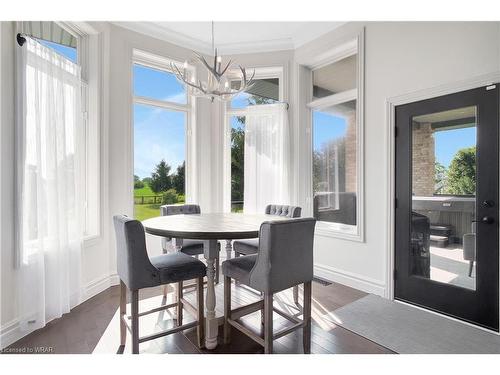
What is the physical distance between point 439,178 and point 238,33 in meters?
3.03

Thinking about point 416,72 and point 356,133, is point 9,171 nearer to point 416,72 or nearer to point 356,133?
point 356,133

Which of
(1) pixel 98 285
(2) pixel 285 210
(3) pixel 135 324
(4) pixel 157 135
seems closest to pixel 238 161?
(4) pixel 157 135

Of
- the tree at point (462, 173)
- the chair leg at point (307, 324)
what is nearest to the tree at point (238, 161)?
the chair leg at point (307, 324)

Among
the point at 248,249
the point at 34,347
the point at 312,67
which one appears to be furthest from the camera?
the point at 312,67

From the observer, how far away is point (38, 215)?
7.74 feet

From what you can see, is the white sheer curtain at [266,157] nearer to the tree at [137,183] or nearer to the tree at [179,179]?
the tree at [179,179]

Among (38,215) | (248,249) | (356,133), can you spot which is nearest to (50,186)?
(38,215)

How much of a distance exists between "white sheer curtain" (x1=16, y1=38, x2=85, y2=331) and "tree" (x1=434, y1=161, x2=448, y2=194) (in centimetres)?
345

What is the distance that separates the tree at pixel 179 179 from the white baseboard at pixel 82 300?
141 centimetres

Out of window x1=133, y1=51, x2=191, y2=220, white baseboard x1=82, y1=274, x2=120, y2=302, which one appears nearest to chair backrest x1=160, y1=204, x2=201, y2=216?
window x1=133, y1=51, x2=191, y2=220

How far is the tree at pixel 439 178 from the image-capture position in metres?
2.66

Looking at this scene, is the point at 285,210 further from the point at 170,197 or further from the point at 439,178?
the point at 170,197

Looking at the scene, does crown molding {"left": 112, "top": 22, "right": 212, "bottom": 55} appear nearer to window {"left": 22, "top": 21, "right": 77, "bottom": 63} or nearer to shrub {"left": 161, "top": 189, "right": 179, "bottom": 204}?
window {"left": 22, "top": 21, "right": 77, "bottom": 63}

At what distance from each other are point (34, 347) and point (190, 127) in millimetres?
3066
